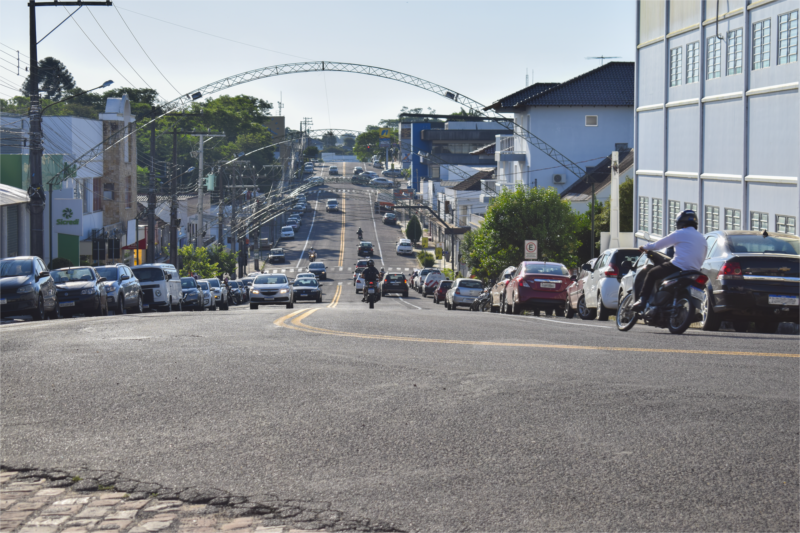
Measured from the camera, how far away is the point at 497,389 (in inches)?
330

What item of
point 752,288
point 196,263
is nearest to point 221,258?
point 196,263

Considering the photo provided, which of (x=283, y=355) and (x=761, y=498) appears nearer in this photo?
(x=761, y=498)

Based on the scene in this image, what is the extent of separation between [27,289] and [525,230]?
1434 inches

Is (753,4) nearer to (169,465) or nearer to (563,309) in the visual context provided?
(563,309)

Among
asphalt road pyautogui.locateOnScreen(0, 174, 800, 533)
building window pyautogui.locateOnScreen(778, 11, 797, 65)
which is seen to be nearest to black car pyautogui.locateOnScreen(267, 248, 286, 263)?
building window pyautogui.locateOnScreen(778, 11, 797, 65)

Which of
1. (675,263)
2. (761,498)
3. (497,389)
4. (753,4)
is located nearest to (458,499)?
(761,498)

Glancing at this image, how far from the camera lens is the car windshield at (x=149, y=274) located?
31281 mm

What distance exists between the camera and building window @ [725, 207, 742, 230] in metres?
29.3

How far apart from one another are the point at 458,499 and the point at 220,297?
131 ft

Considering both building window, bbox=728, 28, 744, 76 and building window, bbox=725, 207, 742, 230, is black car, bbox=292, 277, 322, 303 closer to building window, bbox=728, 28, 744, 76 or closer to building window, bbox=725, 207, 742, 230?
building window, bbox=725, 207, 742, 230

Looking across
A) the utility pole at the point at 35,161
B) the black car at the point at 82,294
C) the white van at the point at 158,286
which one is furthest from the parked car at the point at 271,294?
the black car at the point at 82,294

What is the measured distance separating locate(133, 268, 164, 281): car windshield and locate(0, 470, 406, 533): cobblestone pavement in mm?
26131

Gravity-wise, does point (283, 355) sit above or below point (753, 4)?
below

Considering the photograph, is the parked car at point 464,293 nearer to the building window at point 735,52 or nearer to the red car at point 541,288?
the red car at point 541,288
